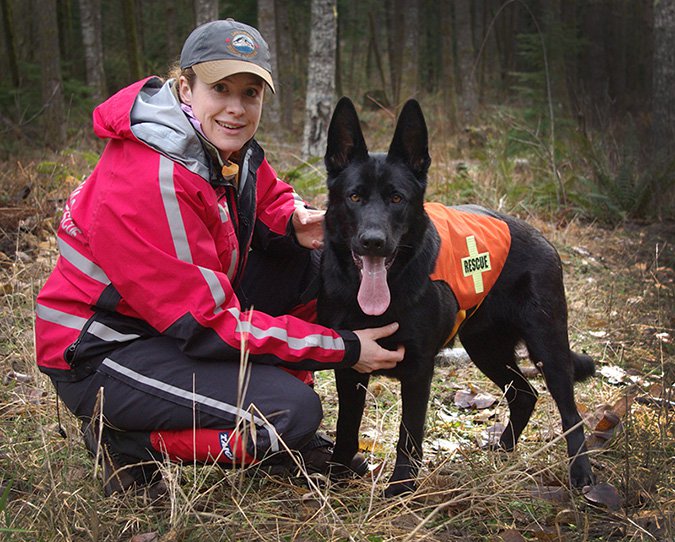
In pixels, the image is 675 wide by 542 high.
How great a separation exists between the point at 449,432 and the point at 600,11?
25.2 metres

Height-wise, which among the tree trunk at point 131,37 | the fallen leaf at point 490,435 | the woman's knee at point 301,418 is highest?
the tree trunk at point 131,37

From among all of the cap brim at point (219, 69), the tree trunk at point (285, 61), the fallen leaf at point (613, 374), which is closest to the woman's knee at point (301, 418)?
the cap brim at point (219, 69)

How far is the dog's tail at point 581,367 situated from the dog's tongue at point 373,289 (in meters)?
1.12

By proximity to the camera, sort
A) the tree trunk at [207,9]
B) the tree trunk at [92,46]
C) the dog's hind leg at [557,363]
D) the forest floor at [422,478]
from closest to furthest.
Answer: the forest floor at [422,478], the dog's hind leg at [557,363], the tree trunk at [207,9], the tree trunk at [92,46]

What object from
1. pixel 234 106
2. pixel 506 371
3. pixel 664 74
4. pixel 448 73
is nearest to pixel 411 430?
pixel 506 371

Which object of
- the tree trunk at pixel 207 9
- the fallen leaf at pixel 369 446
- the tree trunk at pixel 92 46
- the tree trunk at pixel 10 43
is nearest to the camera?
the fallen leaf at pixel 369 446

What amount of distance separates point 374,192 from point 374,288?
38 centimetres

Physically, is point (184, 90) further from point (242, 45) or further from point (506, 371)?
point (506, 371)

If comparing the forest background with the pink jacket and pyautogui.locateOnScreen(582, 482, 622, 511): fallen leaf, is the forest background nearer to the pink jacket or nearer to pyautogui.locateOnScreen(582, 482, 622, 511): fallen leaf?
pyautogui.locateOnScreen(582, 482, 622, 511): fallen leaf

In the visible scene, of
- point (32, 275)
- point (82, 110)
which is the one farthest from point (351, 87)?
point (32, 275)

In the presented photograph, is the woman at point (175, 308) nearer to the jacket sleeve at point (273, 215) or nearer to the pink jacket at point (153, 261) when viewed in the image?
the pink jacket at point (153, 261)

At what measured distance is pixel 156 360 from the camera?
242cm

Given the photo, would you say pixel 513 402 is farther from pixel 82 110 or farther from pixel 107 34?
pixel 107 34

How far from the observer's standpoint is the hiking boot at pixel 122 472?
247 cm
